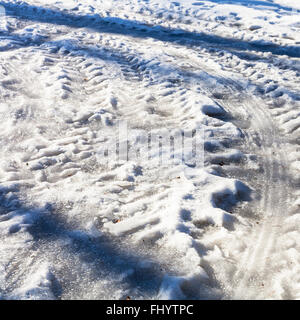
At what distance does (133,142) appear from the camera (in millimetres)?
4289

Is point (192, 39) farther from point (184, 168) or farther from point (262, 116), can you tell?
point (184, 168)

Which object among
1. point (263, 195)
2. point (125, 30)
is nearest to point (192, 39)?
point (125, 30)

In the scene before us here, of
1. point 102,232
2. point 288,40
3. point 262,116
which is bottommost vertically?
point 102,232

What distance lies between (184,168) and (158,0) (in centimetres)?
1001

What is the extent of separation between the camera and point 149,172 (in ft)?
12.3

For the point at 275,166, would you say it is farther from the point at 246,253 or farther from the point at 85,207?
the point at 85,207

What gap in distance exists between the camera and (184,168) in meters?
3.80

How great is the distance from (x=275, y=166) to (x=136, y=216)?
1856 mm

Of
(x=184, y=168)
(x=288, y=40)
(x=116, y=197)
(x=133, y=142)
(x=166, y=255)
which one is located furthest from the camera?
(x=288, y=40)

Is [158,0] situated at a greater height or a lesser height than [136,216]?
greater

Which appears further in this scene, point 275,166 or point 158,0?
point 158,0

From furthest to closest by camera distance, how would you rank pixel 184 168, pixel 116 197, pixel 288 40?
1. pixel 288 40
2. pixel 184 168
3. pixel 116 197

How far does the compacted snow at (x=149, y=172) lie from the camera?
8.40 ft

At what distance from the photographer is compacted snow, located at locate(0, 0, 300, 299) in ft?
8.40
